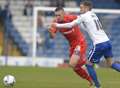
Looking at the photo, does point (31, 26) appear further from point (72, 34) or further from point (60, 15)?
point (60, 15)

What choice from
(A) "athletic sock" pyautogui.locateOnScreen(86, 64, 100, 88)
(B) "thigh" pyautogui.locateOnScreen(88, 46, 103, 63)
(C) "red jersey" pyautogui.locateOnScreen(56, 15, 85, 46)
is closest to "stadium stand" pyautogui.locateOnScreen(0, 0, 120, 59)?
(C) "red jersey" pyautogui.locateOnScreen(56, 15, 85, 46)

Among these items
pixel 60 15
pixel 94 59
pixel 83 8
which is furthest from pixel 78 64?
pixel 83 8

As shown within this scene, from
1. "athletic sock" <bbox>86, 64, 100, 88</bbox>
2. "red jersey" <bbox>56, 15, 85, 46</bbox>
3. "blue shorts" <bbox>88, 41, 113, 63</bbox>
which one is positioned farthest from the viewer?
"red jersey" <bbox>56, 15, 85, 46</bbox>

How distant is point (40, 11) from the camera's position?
2827cm

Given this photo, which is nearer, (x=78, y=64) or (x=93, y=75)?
(x=93, y=75)

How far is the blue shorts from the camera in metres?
13.5

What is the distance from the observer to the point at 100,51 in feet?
44.4

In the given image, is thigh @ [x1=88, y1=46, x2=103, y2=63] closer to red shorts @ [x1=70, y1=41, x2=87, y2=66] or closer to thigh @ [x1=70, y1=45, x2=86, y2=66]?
thigh @ [x1=70, y1=45, x2=86, y2=66]

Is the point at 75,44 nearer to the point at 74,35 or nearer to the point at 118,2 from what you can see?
the point at 74,35

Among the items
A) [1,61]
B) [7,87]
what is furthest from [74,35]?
[1,61]

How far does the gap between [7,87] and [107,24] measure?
1574 centimetres

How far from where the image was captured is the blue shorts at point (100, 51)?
13477 millimetres

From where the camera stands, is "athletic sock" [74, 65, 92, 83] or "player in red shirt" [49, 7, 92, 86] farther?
"athletic sock" [74, 65, 92, 83]

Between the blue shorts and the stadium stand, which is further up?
the blue shorts
